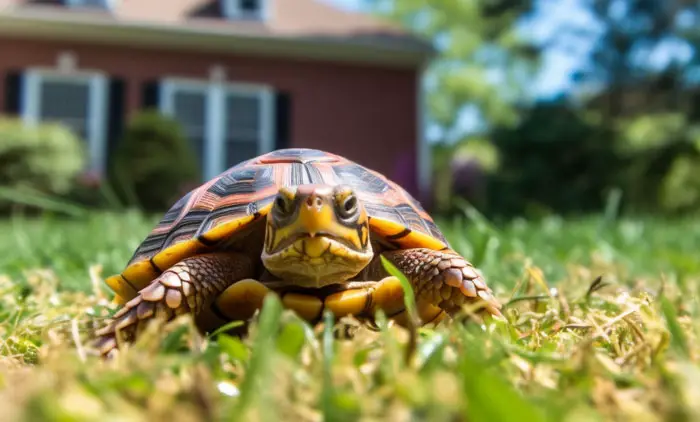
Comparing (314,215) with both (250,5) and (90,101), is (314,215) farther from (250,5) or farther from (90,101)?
(250,5)

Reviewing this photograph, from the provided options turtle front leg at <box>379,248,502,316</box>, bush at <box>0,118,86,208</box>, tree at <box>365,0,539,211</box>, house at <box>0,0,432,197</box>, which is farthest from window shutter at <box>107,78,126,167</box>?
tree at <box>365,0,539,211</box>

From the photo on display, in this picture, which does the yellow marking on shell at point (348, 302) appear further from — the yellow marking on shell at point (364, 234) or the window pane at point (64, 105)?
the window pane at point (64, 105)

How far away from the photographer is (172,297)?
144 centimetres

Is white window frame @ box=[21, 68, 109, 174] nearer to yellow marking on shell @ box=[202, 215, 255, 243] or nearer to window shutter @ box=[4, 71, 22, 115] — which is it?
window shutter @ box=[4, 71, 22, 115]

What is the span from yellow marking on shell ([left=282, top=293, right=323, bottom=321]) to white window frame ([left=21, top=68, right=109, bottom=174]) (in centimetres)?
1248

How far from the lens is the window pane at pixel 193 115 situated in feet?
45.6

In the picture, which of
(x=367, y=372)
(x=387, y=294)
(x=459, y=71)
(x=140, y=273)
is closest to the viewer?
(x=367, y=372)

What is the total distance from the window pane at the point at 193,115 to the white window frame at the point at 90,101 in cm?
147

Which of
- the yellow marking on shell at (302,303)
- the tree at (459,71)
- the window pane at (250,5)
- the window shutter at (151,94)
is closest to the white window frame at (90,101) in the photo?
the window shutter at (151,94)

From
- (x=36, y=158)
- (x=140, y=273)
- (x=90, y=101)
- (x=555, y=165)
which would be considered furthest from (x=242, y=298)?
(x=90, y=101)

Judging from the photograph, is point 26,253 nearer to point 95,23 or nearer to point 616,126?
point 95,23

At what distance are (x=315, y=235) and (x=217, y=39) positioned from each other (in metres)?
13.2

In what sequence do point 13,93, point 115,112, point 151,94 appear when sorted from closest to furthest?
point 13,93 → point 115,112 → point 151,94

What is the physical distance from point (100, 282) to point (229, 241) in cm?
88
